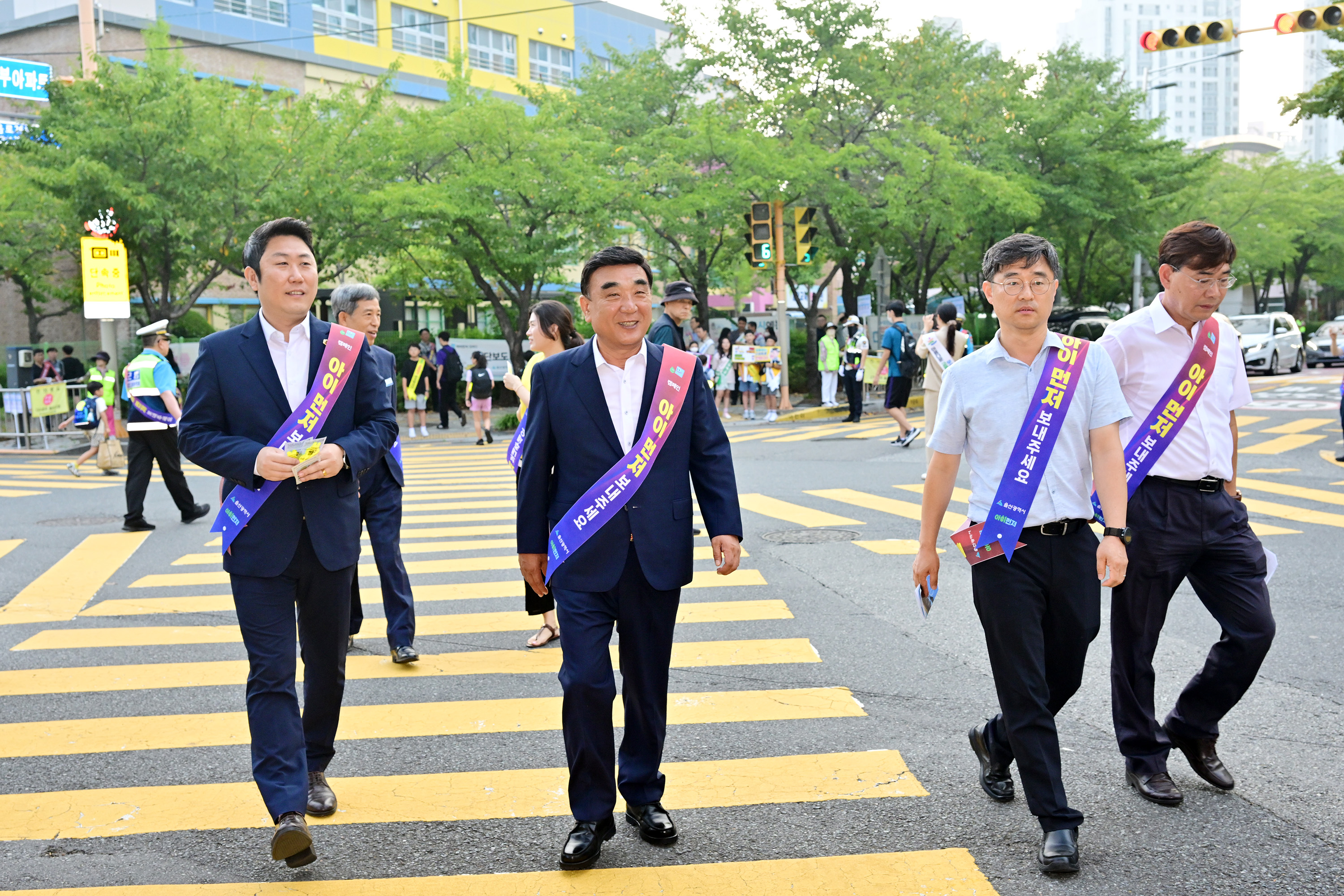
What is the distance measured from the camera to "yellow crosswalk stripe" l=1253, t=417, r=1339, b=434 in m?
17.1

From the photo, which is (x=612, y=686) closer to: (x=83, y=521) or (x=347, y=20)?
(x=83, y=521)

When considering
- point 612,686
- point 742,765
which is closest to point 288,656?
point 612,686

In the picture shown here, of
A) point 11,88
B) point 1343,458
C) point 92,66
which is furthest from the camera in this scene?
point 11,88

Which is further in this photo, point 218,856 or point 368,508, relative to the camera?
point 368,508

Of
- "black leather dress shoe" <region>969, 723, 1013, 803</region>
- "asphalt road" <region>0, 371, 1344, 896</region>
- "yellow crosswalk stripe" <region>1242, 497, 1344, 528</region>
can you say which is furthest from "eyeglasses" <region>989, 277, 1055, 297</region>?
"yellow crosswalk stripe" <region>1242, 497, 1344, 528</region>

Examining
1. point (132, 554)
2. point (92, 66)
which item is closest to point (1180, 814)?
point (132, 554)

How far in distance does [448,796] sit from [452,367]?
19.4 meters

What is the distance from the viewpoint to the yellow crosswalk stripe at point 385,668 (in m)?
5.93

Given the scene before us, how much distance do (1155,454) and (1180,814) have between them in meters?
1.19

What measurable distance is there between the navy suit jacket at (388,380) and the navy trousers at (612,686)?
93 centimetres

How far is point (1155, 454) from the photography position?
4078 mm

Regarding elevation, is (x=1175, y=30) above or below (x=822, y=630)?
above

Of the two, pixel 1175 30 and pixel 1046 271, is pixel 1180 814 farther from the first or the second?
pixel 1175 30

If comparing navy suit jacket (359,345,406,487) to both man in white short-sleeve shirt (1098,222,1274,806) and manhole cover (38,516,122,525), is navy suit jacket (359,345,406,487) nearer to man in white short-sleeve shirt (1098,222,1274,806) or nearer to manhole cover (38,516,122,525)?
man in white short-sleeve shirt (1098,222,1274,806)
